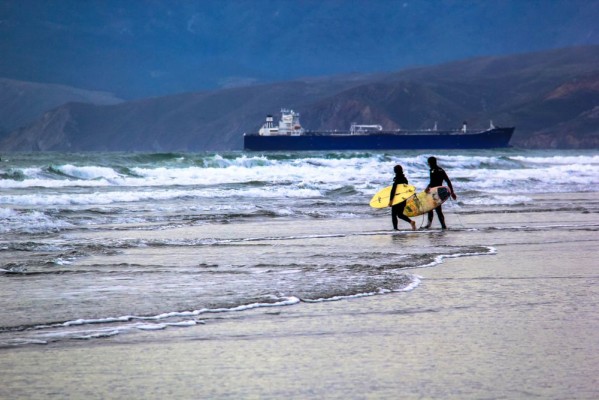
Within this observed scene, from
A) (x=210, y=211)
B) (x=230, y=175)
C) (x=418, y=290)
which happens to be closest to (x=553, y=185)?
(x=230, y=175)

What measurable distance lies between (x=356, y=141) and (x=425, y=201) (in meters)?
89.5

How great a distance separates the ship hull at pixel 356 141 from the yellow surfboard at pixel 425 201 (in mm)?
86759

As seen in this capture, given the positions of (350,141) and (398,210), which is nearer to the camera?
(398,210)

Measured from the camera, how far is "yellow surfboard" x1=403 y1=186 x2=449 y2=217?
603 inches

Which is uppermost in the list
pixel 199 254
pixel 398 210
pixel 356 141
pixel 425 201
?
pixel 425 201

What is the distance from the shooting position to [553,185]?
3195 cm

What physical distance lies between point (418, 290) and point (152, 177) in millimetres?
30732

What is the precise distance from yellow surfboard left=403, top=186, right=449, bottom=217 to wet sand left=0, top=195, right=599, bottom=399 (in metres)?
7.35

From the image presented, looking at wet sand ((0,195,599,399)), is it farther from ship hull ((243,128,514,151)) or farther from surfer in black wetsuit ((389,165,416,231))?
ship hull ((243,128,514,151))

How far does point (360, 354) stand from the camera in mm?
5512

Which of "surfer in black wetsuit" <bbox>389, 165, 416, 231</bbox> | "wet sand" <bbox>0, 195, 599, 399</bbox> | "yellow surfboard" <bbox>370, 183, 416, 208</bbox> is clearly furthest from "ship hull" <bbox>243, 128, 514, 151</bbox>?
"wet sand" <bbox>0, 195, 599, 399</bbox>

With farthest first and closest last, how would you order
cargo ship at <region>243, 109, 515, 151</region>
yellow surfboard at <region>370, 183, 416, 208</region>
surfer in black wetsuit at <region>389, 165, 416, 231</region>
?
cargo ship at <region>243, 109, 515, 151</region>, yellow surfboard at <region>370, 183, 416, 208</region>, surfer in black wetsuit at <region>389, 165, 416, 231</region>

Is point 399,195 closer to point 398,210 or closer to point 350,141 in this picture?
point 398,210

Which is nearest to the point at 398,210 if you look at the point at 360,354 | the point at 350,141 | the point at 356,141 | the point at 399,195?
the point at 399,195
